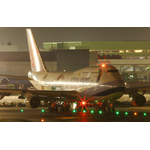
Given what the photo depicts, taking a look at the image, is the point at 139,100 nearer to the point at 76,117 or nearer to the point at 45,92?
the point at 76,117

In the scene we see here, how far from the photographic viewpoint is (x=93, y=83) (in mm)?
32844

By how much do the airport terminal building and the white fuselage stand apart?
36535 millimetres

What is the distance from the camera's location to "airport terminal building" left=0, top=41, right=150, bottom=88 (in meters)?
78.1

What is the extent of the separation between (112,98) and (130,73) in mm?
65137

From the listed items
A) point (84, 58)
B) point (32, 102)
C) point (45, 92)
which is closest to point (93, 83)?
point (45, 92)

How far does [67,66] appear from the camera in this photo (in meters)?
78.4

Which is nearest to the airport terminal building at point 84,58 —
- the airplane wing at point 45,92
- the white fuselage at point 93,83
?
the white fuselage at point 93,83

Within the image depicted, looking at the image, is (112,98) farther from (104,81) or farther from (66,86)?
(66,86)

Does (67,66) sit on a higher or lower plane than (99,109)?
higher

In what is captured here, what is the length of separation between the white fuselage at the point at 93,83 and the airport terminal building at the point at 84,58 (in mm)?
36535

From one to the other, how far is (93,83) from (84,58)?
1773 inches

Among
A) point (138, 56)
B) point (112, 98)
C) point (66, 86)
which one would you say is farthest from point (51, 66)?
point (138, 56)

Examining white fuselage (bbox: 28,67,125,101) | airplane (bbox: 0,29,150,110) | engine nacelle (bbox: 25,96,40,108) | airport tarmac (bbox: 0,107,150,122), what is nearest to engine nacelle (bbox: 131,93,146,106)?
airplane (bbox: 0,29,150,110)

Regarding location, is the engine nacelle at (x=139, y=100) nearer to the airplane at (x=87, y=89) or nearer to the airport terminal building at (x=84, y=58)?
the airplane at (x=87, y=89)
